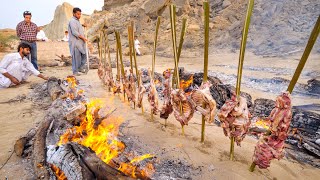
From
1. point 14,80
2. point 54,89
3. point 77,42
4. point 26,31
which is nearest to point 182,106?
point 54,89

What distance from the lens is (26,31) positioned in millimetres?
8680

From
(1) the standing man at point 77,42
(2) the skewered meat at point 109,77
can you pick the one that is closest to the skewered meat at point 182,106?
(2) the skewered meat at point 109,77

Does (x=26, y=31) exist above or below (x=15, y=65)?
above

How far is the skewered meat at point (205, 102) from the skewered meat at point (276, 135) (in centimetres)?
64

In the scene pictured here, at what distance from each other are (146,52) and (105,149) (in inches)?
684

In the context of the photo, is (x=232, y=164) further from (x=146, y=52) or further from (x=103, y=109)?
(x=146, y=52)

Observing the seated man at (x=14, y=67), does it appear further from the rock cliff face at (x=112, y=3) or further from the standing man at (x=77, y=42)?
the rock cliff face at (x=112, y=3)

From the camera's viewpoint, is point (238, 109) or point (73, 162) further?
point (238, 109)

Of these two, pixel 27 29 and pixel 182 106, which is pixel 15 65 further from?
pixel 182 106

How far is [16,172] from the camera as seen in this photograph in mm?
2830

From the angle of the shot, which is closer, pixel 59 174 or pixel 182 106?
pixel 59 174

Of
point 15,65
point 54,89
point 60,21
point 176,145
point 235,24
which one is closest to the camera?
point 176,145

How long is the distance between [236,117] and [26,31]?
28.0 feet

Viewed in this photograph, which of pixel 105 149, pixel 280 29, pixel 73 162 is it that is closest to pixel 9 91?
pixel 105 149
